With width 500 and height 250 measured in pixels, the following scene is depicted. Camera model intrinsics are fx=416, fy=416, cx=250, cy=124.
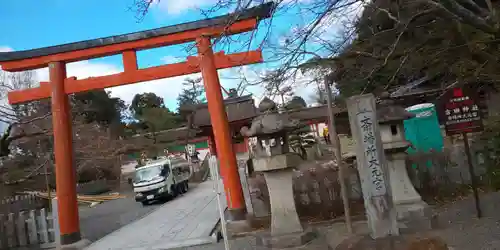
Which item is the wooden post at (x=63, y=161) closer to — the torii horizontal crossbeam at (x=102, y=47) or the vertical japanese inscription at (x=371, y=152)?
the torii horizontal crossbeam at (x=102, y=47)

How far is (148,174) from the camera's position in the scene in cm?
2247

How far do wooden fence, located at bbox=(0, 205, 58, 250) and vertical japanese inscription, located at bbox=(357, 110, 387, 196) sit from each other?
9887mm

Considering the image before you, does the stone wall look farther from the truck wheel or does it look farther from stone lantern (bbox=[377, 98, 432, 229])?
the truck wheel

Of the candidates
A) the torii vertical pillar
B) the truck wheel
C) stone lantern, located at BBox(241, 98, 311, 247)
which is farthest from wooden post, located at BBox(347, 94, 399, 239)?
the truck wheel

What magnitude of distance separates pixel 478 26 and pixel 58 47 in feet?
33.7

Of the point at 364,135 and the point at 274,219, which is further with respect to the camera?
the point at 274,219

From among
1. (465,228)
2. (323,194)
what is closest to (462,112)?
(465,228)

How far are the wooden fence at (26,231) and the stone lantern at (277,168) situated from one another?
24.8 feet

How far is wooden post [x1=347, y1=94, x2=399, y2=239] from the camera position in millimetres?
6656

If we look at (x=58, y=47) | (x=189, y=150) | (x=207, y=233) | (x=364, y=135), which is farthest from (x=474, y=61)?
(x=189, y=150)

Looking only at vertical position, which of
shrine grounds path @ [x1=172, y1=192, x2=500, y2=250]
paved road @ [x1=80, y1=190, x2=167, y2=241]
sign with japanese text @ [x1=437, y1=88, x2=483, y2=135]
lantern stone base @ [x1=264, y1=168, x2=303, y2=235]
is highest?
sign with japanese text @ [x1=437, y1=88, x2=483, y2=135]

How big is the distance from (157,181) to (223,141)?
12.1 m

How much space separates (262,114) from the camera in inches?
343

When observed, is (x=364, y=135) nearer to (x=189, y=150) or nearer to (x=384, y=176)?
(x=384, y=176)
